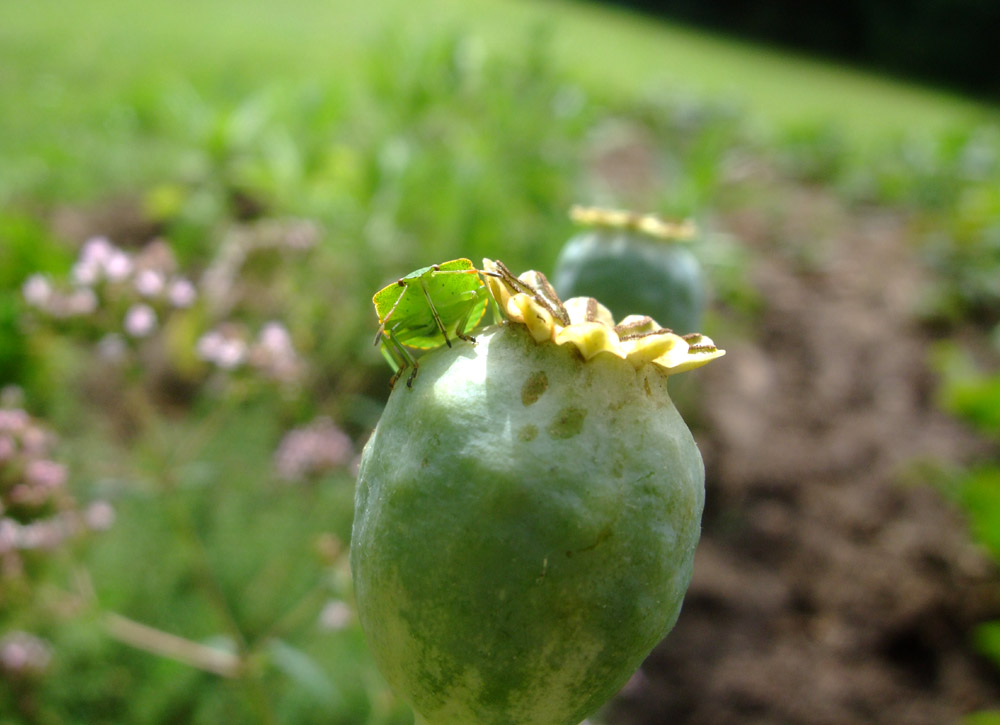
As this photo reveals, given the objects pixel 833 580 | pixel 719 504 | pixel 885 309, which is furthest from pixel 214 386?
pixel 885 309

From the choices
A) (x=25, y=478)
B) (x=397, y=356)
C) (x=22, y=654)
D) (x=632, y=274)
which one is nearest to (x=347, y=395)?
(x=22, y=654)

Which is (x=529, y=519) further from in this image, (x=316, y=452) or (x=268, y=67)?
(x=268, y=67)

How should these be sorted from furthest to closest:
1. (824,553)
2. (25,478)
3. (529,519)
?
(824,553) < (25,478) < (529,519)

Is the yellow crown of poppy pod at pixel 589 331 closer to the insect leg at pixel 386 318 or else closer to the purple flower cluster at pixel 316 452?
the insect leg at pixel 386 318

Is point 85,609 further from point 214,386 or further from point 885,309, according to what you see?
point 885,309

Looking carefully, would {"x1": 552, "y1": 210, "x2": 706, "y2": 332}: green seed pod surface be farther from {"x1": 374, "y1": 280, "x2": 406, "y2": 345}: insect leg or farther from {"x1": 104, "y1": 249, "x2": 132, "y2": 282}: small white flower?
{"x1": 104, "y1": 249, "x2": 132, "y2": 282}: small white flower

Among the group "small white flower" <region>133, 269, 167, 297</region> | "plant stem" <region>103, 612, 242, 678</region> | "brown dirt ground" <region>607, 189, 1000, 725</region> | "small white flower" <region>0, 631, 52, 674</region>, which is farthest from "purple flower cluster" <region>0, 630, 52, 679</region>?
"brown dirt ground" <region>607, 189, 1000, 725</region>
